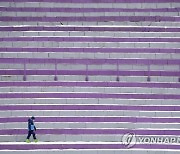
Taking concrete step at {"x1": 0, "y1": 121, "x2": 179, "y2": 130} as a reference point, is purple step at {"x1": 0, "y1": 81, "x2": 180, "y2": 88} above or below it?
above

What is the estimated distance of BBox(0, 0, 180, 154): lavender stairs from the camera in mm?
14555

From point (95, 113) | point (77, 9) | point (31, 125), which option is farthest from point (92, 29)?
point (31, 125)

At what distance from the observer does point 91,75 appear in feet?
54.3

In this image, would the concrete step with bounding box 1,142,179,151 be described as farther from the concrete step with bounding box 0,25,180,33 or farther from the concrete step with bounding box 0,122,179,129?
the concrete step with bounding box 0,25,180,33

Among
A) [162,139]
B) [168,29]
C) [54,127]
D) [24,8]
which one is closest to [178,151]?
[162,139]

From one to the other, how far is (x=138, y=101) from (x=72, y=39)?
3.56 meters

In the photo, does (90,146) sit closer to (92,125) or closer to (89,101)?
(92,125)

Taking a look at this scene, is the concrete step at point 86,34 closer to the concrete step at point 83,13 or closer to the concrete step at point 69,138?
the concrete step at point 83,13

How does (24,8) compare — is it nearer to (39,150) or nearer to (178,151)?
(39,150)

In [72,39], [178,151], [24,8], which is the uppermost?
[24,8]

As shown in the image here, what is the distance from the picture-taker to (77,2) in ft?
61.5

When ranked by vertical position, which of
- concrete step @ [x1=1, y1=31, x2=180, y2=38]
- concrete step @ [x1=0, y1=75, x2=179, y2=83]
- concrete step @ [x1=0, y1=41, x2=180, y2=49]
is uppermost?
concrete step @ [x1=1, y1=31, x2=180, y2=38]

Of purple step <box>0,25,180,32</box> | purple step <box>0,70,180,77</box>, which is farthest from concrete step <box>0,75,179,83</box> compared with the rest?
purple step <box>0,25,180,32</box>

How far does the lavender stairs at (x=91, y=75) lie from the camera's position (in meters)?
14.6
